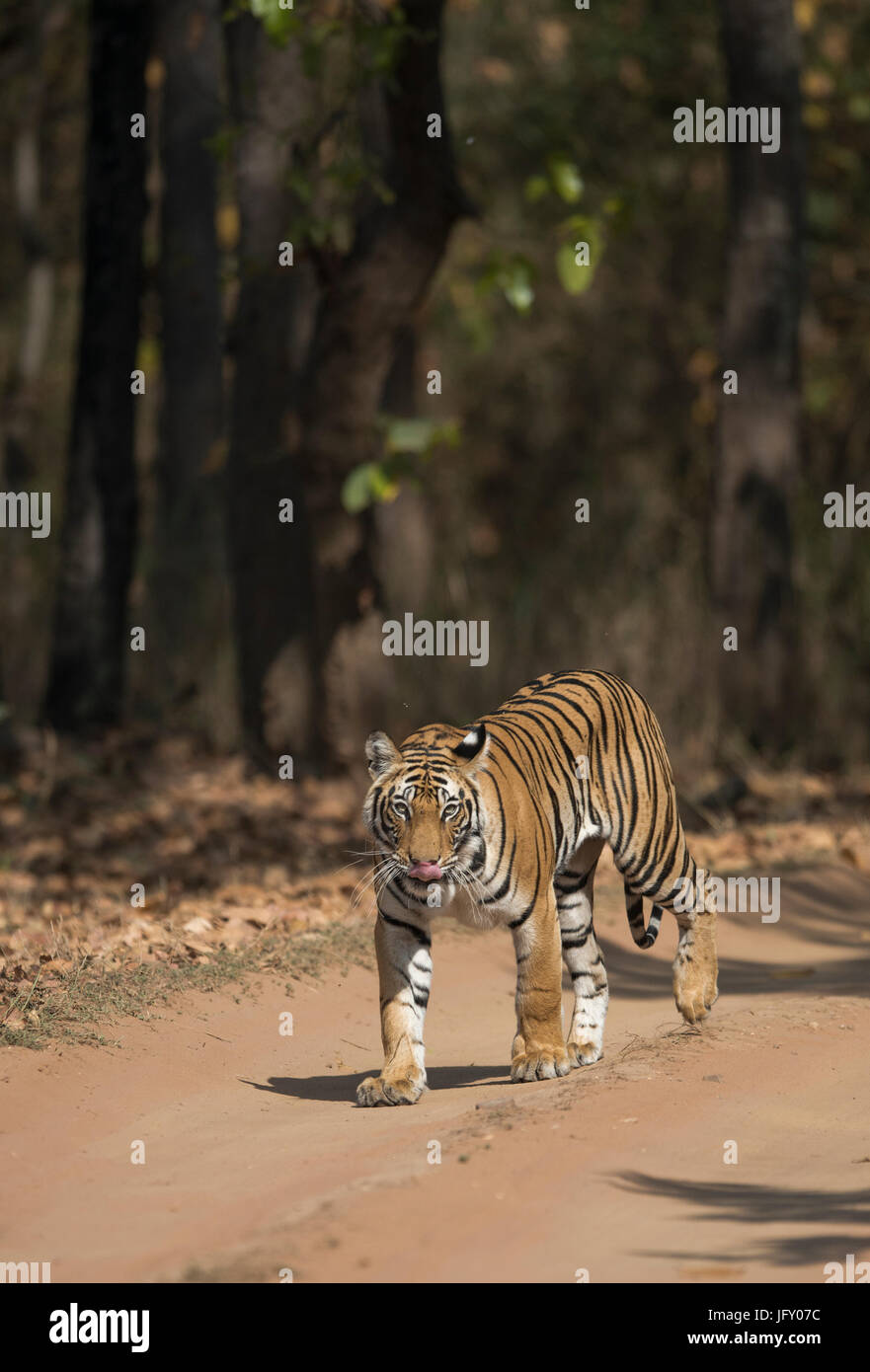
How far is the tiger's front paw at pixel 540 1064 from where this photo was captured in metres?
6.14

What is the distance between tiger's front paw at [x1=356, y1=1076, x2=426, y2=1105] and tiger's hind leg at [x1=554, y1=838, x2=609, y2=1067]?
69 cm

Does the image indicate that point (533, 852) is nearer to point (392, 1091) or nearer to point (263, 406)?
point (392, 1091)

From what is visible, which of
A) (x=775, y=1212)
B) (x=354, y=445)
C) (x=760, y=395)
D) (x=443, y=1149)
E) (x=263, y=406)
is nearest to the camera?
(x=775, y=1212)

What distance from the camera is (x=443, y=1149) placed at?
5.19 meters

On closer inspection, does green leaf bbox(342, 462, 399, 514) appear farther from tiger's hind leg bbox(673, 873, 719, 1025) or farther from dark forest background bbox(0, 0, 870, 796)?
tiger's hind leg bbox(673, 873, 719, 1025)

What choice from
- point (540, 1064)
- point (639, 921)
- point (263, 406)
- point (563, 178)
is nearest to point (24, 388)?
point (263, 406)

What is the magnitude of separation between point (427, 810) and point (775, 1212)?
1.66 meters

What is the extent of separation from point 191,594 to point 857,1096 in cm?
975

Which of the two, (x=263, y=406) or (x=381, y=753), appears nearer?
(x=381, y=753)

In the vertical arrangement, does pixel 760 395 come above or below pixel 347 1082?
above

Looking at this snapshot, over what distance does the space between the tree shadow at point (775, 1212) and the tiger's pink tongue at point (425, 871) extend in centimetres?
111

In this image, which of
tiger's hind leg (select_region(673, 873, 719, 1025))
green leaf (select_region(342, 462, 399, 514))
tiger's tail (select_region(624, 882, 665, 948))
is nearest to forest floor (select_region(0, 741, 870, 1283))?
tiger's hind leg (select_region(673, 873, 719, 1025))

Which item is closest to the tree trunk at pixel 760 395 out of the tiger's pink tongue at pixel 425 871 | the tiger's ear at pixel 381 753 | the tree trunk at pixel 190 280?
the tree trunk at pixel 190 280

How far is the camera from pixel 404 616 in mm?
13898
